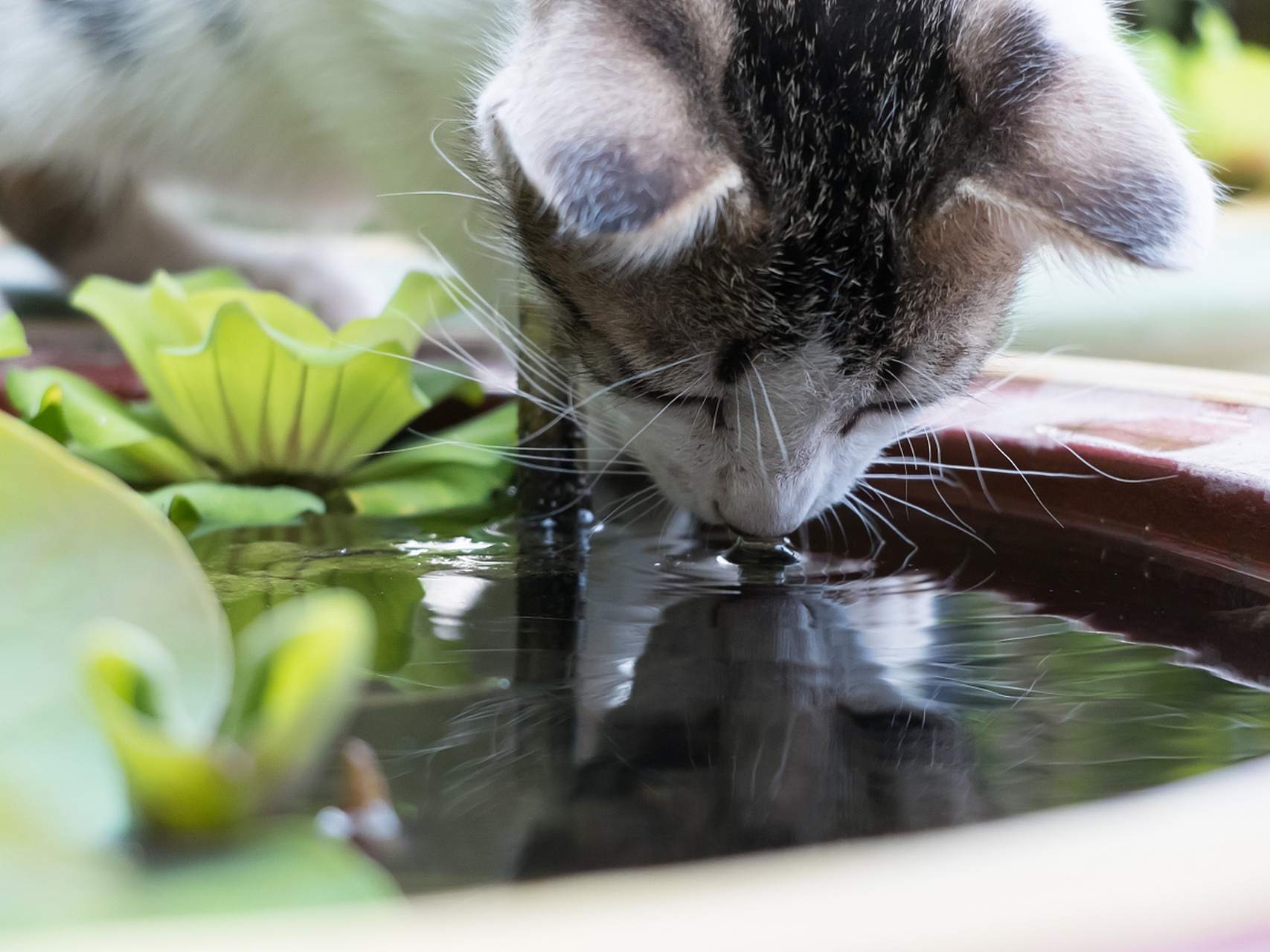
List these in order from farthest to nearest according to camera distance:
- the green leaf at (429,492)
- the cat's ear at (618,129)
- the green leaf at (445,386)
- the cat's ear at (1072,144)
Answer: the green leaf at (445,386), the green leaf at (429,492), the cat's ear at (1072,144), the cat's ear at (618,129)

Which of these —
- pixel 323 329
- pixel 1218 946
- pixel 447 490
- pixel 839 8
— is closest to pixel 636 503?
pixel 447 490

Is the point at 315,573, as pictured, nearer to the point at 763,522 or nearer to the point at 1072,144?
the point at 763,522

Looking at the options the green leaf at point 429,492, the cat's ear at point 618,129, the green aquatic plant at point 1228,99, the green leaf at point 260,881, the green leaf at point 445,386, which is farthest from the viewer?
the green aquatic plant at point 1228,99

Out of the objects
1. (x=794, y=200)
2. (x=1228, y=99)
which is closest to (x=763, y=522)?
(x=794, y=200)

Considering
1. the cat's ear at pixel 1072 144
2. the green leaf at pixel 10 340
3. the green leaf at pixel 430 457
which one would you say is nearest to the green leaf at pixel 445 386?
the green leaf at pixel 430 457

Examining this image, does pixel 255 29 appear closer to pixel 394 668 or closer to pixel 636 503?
pixel 636 503

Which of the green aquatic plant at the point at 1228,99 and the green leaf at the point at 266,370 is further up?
the green aquatic plant at the point at 1228,99

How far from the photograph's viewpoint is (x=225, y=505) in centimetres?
67

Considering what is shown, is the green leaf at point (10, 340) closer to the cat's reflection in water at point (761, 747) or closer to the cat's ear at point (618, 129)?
the cat's ear at point (618, 129)

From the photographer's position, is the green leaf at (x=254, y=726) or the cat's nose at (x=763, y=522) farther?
the cat's nose at (x=763, y=522)

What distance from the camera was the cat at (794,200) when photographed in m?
0.55

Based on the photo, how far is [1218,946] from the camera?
0.20 m

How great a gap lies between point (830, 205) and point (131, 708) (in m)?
0.48

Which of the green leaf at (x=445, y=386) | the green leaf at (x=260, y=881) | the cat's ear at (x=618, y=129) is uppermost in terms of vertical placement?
the cat's ear at (x=618, y=129)
